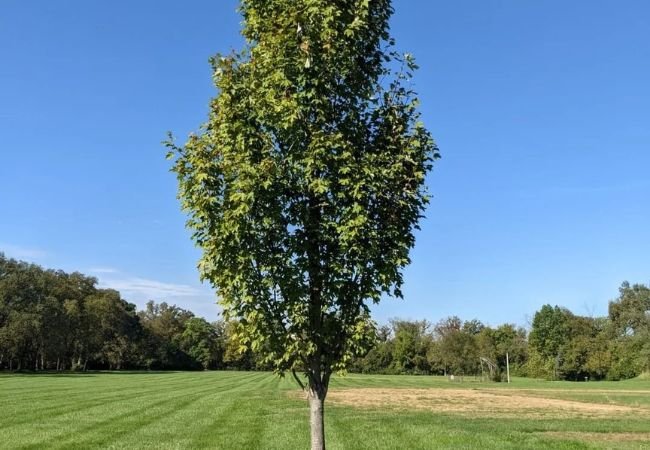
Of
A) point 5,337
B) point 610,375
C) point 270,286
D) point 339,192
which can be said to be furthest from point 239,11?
point 610,375

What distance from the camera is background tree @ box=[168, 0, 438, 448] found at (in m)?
7.24

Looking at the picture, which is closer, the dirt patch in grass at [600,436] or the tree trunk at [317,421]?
the tree trunk at [317,421]

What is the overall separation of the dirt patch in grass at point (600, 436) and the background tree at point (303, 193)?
1753 cm

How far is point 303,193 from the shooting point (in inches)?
297

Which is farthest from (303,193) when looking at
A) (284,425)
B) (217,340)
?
(217,340)

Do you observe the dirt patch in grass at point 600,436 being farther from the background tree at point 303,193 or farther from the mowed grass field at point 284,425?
the background tree at point 303,193

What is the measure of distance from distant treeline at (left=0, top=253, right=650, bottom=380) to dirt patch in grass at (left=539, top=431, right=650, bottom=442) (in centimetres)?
6648

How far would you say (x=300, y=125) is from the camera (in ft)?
24.3

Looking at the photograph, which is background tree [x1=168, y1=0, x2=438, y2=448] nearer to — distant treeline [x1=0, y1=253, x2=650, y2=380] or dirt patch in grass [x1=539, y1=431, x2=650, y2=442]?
dirt patch in grass [x1=539, y1=431, x2=650, y2=442]

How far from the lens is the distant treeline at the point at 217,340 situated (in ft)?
307

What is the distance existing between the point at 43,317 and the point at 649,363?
104 metres

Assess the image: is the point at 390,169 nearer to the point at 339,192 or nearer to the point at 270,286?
the point at 339,192

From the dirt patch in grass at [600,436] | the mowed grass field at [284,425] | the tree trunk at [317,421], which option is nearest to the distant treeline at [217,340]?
the mowed grass field at [284,425]

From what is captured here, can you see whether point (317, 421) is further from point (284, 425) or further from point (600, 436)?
point (600, 436)
